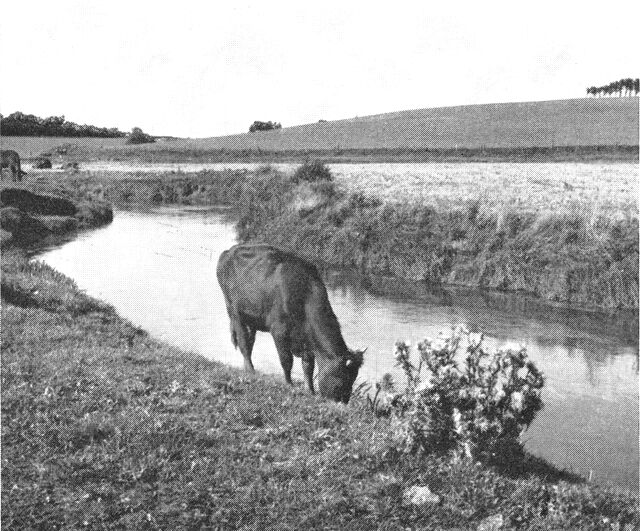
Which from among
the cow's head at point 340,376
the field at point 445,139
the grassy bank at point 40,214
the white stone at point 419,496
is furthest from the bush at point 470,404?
the field at point 445,139

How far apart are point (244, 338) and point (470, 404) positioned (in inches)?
258

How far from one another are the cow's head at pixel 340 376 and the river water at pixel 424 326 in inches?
115

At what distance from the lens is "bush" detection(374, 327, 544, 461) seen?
7703 millimetres

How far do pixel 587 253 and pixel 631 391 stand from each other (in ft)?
28.8

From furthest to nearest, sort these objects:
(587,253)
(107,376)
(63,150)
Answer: (63,150), (587,253), (107,376)

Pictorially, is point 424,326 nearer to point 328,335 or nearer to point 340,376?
point 328,335

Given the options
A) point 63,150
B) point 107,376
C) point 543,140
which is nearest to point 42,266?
point 107,376

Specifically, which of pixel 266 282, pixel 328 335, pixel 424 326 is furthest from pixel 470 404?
pixel 424 326

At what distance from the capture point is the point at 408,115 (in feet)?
331

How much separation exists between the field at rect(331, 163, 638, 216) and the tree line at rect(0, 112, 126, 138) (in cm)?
7021

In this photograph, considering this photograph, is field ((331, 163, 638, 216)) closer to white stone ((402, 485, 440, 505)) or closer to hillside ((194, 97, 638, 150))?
white stone ((402, 485, 440, 505))

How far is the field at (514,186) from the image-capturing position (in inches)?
1114

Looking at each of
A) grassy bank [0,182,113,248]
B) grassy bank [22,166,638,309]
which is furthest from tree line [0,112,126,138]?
grassy bank [22,166,638,309]

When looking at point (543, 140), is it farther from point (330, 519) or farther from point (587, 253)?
point (330, 519)
